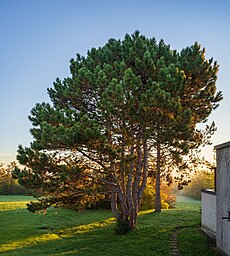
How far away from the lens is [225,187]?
1049cm

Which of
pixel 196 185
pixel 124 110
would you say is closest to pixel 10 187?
pixel 196 185

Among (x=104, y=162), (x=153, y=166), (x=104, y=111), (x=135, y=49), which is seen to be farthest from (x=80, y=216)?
(x=135, y=49)

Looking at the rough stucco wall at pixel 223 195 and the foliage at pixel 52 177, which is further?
the foliage at pixel 52 177

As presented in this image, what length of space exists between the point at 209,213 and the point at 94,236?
16.6 feet

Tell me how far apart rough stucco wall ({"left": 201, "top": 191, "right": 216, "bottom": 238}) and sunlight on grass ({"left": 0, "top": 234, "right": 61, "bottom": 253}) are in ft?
21.3

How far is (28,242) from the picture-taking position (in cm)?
1439

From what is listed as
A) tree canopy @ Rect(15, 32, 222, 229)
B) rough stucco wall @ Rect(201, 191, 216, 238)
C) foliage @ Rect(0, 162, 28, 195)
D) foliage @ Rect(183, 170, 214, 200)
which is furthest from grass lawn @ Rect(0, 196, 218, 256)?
foliage @ Rect(0, 162, 28, 195)

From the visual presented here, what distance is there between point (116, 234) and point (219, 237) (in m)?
5.15

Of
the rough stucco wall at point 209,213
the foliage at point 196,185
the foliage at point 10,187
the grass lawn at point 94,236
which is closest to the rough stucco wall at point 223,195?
the grass lawn at point 94,236

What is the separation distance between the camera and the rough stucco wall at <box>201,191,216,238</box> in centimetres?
1322

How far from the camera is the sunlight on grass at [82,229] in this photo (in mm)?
16153

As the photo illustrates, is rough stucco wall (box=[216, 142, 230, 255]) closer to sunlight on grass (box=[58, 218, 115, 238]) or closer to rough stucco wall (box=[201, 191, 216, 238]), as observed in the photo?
rough stucco wall (box=[201, 191, 216, 238])

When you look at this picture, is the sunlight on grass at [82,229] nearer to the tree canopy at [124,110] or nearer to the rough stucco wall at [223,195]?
the tree canopy at [124,110]

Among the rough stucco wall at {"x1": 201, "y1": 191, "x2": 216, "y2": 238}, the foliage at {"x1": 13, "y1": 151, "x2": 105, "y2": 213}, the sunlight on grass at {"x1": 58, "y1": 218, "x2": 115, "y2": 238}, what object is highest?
the foliage at {"x1": 13, "y1": 151, "x2": 105, "y2": 213}
